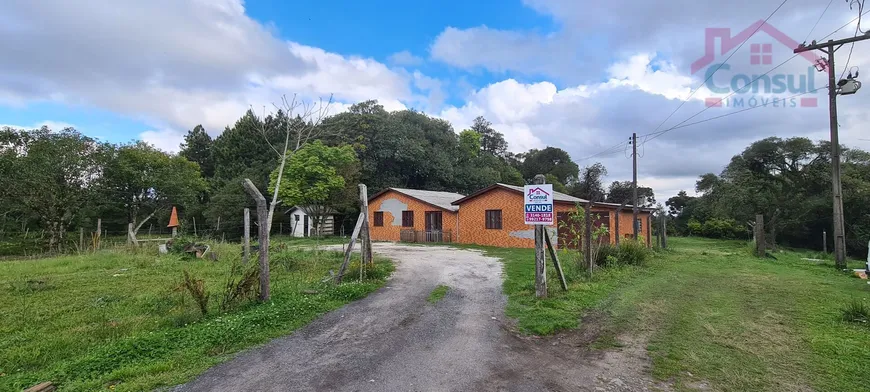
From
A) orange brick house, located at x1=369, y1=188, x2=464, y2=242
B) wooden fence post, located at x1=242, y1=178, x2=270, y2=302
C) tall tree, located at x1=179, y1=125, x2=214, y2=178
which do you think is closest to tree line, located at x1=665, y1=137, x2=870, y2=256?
orange brick house, located at x1=369, y1=188, x2=464, y2=242

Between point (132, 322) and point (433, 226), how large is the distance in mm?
18896

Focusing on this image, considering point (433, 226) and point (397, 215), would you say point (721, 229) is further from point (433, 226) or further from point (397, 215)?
point (397, 215)

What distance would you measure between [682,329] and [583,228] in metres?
4.40

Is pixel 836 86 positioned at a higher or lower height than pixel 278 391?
higher

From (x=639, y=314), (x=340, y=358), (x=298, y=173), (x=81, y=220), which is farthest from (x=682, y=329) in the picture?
(x=81, y=220)

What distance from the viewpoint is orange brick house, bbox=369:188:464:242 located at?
23328mm

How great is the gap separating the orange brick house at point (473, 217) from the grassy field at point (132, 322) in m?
11.4

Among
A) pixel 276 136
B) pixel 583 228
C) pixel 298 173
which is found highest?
pixel 276 136

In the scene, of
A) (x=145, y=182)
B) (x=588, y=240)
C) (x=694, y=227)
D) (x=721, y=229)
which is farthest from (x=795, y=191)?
(x=145, y=182)

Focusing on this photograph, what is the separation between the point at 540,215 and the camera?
23.2 feet

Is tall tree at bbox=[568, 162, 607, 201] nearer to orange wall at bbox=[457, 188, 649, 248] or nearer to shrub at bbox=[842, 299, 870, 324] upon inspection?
orange wall at bbox=[457, 188, 649, 248]

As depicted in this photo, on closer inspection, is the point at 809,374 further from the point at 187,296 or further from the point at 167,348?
the point at 187,296

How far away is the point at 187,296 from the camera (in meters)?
7.09

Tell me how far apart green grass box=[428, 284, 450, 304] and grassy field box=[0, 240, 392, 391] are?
1193mm
